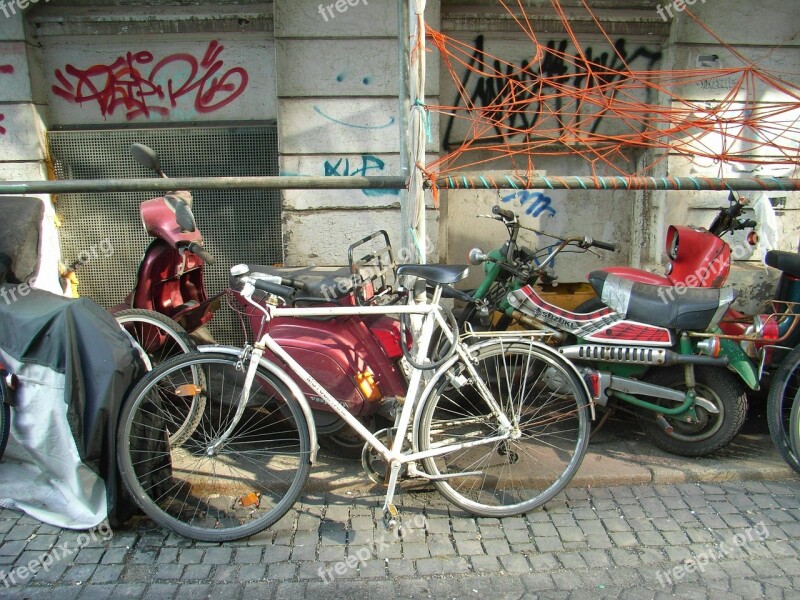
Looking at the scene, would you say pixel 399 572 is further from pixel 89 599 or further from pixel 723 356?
pixel 723 356

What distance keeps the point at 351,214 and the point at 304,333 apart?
2.08 metres

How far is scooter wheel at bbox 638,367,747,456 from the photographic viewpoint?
3.90m

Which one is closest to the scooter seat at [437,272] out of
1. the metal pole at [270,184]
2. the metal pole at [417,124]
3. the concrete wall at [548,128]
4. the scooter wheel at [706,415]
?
the metal pole at [417,124]

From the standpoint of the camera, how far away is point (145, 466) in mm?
3305

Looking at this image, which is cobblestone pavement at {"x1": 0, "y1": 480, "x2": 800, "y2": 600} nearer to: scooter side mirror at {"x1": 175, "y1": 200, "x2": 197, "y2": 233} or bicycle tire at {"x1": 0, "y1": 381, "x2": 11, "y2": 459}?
bicycle tire at {"x1": 0, "y1": 381, "x2": 11, "y2": 459}

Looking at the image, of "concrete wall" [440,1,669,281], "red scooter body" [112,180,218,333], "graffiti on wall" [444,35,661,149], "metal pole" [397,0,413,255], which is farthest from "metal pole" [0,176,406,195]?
"graffiti on wall" [444,35,661,149]

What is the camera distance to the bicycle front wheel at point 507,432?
11.1 feet

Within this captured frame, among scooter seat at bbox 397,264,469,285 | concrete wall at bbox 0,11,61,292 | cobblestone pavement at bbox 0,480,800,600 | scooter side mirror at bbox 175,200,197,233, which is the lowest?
cobblestone pavement at bbox 0,480,800,600

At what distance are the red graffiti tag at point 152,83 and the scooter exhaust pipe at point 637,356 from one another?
144 inches

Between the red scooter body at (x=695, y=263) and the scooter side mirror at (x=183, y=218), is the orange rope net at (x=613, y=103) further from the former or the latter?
the scooter side mirror at (x=183, y=218)

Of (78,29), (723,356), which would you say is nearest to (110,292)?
(78,29)

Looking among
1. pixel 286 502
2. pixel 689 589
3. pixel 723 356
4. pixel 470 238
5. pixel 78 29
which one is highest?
pixel 78 29

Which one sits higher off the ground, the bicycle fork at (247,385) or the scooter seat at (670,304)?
the scooter seat at (670,304)

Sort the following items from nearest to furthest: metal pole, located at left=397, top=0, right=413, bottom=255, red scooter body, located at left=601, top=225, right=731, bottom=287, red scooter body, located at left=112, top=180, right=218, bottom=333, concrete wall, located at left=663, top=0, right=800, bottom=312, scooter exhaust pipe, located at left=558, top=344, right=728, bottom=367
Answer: metal pole, located at left=397, top=0, right=413, bottom=255 < scooter exhaust pipe, located at left=558, top=344, right=728, bottom=367 < red scooter body, located at left=112, top=180, right=218, bottom=333 < red scooter body, located at left=601, top=225, right=731, bottom=287 < concrete wall, located at left=663, top=0, right=800, bottom=312
